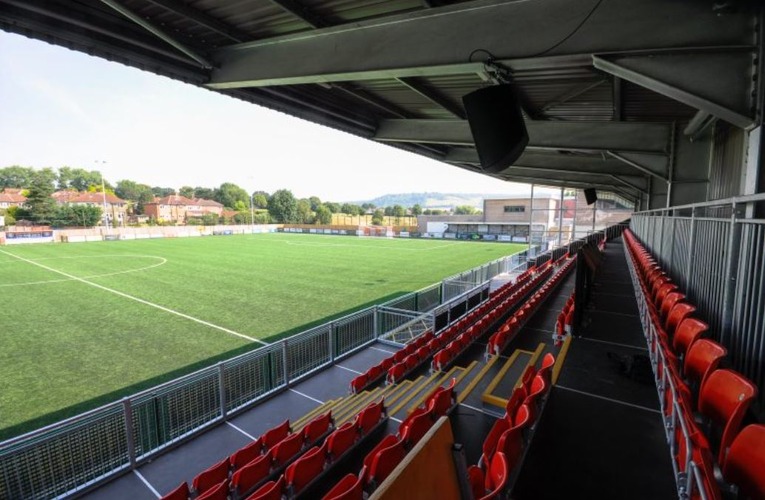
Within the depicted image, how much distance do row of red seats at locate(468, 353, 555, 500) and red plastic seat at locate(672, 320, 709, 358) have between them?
1.00m

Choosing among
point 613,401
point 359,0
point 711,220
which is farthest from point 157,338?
point 711,220

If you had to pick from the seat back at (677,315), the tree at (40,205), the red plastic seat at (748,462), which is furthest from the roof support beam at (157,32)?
the tree at (40,205)

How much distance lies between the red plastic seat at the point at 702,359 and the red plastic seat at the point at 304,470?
358 cm

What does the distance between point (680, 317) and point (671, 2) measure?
105 inches

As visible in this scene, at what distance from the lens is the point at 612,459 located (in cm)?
274

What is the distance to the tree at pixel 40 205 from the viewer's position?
56.6 meters

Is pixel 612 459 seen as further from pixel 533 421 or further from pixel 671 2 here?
pixel 671 2

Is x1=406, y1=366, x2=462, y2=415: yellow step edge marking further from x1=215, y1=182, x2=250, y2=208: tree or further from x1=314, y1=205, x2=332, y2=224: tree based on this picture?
x1=215, y1=182, x2=250, y2=208: tree

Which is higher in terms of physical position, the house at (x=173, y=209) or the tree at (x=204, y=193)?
the tree at (x=204, y=193)

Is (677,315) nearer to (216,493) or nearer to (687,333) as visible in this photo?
(687,333)

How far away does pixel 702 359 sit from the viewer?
2.46 m

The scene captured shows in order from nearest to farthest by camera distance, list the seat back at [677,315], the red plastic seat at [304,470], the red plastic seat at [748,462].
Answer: the red plastic seat at [748,462], the seat back at [677,315], the red plastic seat at [304,470]

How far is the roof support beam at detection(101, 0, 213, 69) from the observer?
4094 millimetres

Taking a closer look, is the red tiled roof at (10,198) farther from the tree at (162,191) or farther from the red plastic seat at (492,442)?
the red plastic seat at (492,442)
